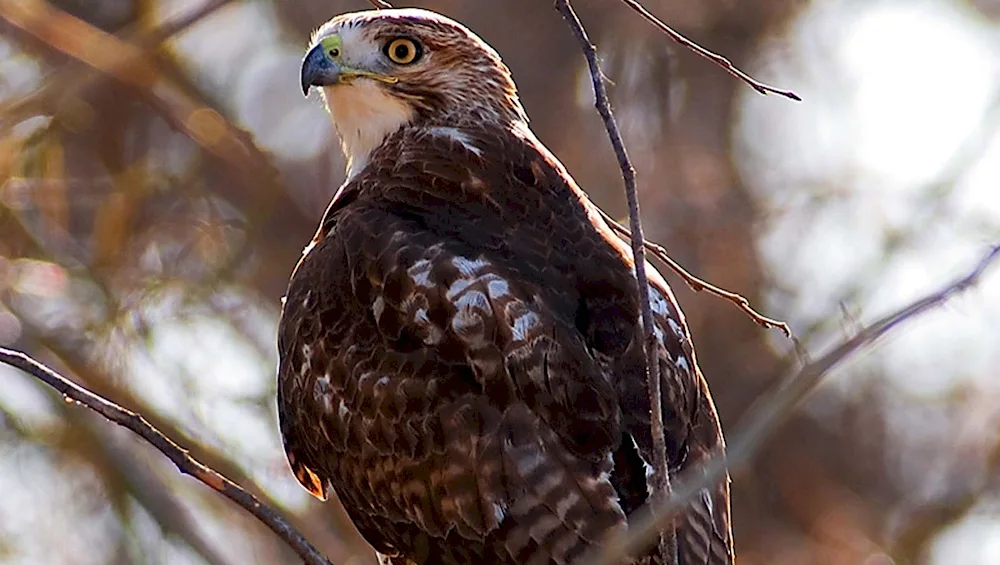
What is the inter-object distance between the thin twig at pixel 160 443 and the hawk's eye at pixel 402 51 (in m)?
2.42

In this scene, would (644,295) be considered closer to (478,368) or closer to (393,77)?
(478,368)

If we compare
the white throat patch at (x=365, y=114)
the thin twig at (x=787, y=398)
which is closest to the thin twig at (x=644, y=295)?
the thin twig at (x=787, y=398)

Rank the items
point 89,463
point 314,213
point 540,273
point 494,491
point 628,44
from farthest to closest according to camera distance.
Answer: point 628,44, point 314,213, point 89,463, point 540,273, point 494,491

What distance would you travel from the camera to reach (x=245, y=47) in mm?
11852

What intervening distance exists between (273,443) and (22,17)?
2.41 meters

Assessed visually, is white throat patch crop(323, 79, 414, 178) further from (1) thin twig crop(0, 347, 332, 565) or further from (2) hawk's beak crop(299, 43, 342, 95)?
(1) thin twig crop(0, 347, 332, 565)

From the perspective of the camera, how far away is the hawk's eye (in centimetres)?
640

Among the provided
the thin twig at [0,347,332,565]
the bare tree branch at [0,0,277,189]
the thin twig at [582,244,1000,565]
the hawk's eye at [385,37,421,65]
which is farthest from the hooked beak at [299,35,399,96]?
the thin twig at [582,244,1000,565]

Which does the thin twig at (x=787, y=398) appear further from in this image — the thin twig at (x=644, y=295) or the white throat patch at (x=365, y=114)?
the white throat patch at (x=365, y=114)

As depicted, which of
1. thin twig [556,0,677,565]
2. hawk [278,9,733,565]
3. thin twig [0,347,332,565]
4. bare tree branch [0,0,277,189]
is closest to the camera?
thin twig [556,0,677,565]

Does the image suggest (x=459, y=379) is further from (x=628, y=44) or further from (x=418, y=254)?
(x=628, y=44)

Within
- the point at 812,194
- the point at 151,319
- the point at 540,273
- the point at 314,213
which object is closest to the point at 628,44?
the point at 812,194

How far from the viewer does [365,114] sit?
6336 millimetres

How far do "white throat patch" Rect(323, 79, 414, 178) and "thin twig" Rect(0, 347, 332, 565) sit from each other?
222 centimetres
